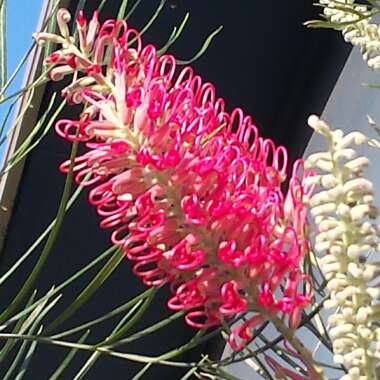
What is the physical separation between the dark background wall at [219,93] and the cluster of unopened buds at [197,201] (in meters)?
0.87

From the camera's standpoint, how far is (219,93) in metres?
1.42

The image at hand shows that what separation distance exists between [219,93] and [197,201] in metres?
1.10

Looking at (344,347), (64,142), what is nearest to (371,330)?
(344,347)

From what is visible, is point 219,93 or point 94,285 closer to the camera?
point 94,285

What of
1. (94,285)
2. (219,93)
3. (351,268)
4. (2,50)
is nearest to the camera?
(351,268)

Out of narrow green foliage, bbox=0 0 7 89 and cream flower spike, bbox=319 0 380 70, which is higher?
cream flower spike, bbox=319 0 380 70

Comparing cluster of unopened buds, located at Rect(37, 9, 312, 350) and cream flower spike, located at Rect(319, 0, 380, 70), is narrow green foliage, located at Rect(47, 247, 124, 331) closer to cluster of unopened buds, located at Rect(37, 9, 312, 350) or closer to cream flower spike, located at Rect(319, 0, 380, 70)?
cluster of unopened buds, located at Rect(37, 9, 312, 350)

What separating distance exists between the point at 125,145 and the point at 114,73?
49 millimetres

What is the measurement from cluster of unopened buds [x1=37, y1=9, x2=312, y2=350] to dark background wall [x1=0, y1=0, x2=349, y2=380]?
34.1 inches

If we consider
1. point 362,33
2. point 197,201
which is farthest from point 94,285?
point 362,33

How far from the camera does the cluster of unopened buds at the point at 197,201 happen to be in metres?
0.32

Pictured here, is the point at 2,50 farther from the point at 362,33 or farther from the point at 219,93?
the point at 219,93

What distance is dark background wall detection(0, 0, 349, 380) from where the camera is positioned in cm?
130

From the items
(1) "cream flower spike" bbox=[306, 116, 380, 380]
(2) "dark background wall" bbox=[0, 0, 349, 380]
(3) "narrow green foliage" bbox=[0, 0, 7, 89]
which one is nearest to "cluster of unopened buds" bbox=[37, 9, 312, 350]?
(1) "cream flower spike" bbox=[306, 116, 380, 380]
